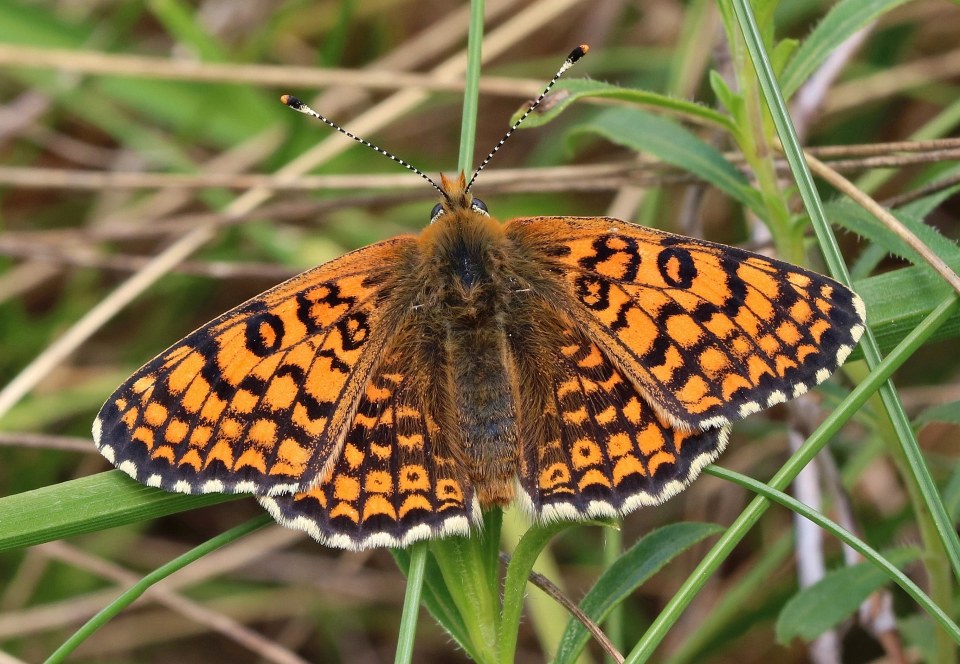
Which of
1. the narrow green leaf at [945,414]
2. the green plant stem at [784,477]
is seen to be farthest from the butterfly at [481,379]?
the narrow green leaf at [945,414]

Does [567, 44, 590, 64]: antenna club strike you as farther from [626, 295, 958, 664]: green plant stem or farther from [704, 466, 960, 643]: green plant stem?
[704, 466, 960, 643]: green plant stem

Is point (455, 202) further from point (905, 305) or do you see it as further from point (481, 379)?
point (905, 305)

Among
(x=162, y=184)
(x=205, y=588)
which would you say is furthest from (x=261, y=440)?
(x=205, y=588)

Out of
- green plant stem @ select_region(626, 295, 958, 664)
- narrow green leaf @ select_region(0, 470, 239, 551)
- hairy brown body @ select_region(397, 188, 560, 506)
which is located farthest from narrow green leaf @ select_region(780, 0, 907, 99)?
narrow green leaf @ select_region(0, 470, 239, 551)

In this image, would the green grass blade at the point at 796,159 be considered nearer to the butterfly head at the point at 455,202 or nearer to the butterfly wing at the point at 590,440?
the butterfly wing at the point at 590,440

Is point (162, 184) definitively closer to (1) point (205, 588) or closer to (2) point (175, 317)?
(2) point (175, 317)

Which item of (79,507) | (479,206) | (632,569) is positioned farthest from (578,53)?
(79,507)
